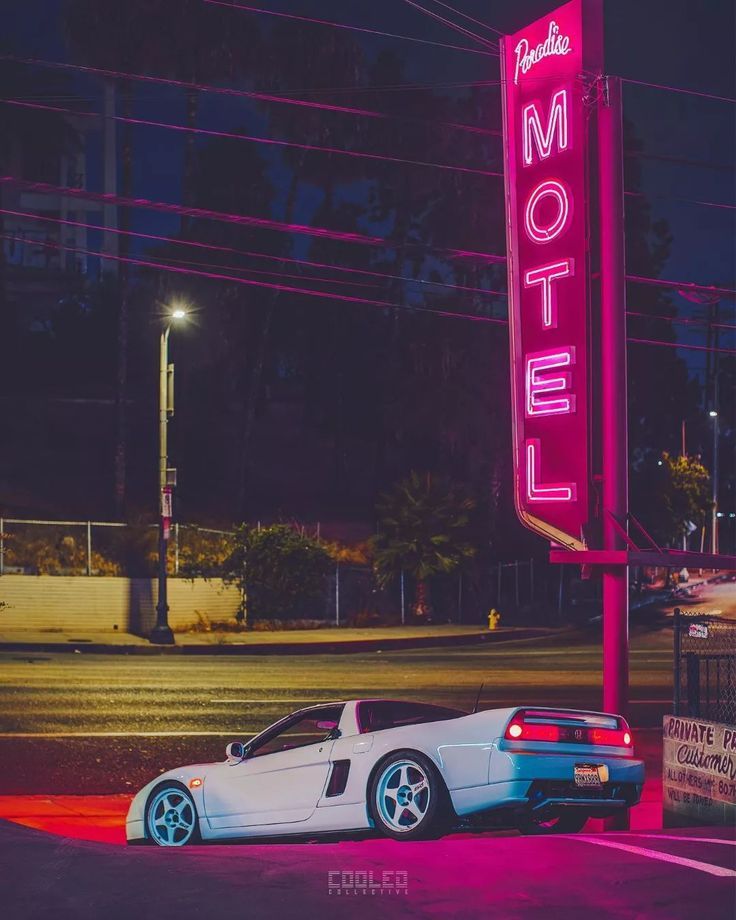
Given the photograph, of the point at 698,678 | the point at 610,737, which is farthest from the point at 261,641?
the point at 610,737

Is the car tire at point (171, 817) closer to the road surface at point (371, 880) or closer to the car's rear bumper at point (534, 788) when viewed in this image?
the road surface at point (371, 880)

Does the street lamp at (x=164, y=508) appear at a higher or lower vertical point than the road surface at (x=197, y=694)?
higher

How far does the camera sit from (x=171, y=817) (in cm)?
986

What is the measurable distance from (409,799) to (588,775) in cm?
139

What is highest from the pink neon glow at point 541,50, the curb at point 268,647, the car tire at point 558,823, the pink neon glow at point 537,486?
the pink neon glow at point 541,50

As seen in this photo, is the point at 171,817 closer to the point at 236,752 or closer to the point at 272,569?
the point at 236,752

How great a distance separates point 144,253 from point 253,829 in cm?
3932

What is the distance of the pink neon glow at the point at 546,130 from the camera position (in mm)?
14352

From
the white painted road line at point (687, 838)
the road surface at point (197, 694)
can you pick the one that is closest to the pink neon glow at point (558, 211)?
the road surface at point (197, 694)

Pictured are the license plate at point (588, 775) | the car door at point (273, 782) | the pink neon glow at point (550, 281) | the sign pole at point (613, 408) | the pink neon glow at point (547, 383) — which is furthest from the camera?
the pink neon glow at point (550, 281)

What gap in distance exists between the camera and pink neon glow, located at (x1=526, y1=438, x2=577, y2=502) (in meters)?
13.7

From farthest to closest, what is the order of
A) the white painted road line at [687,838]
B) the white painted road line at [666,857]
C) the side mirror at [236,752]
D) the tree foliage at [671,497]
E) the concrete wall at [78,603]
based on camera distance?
the tree foliage at [671,497]
the concrete wall at [78,603]
the side mirror at [236,752]
the white painted road line at [687,838]
the white painted road line at [666,857]

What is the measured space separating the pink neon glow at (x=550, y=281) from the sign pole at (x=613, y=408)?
0.98 meters

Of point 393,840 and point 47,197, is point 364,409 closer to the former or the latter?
point 47,197
